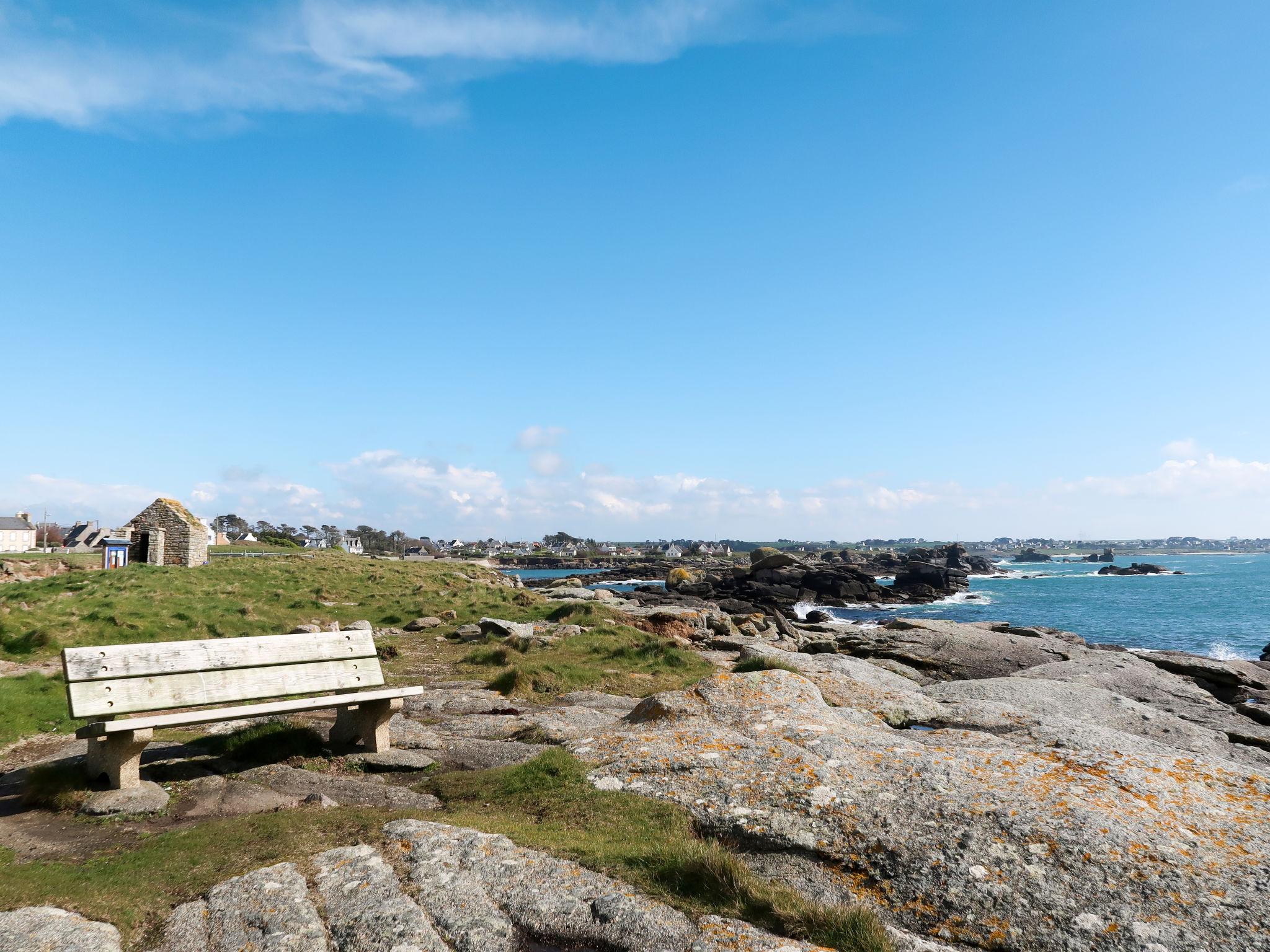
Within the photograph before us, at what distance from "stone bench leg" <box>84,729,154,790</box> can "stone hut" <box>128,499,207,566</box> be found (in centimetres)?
2839

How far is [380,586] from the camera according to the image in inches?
1221

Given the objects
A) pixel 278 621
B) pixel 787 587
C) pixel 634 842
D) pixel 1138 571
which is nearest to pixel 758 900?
pixel 634 842

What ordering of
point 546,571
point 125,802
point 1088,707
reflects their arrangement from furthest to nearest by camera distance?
point 546,571 → point 1088,707 → point 125,802

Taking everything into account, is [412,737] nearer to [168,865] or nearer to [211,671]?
[211,671]

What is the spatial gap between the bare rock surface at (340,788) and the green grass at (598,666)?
5482mm

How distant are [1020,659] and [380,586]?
996 inches

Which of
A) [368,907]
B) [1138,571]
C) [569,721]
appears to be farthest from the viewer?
[1138,571]

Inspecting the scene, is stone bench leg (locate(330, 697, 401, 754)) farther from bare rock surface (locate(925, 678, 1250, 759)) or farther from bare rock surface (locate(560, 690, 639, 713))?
bare rock surface (locate(925, 678, 1250, 759))

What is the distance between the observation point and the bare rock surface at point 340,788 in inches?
307

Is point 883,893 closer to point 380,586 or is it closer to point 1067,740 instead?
point 1067,740

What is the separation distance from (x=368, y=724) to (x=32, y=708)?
219 inches

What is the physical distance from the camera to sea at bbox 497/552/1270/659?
155 feet

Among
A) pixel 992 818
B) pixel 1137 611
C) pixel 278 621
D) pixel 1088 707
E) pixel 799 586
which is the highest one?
pixel 278 621

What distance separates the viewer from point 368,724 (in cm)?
958
